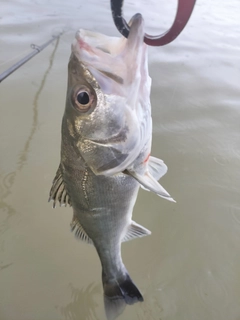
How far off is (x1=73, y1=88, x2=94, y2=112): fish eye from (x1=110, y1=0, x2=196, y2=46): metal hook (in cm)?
24

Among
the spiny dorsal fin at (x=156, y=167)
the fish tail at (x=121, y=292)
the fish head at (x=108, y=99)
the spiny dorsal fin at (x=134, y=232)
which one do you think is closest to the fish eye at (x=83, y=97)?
the fish head at (x=108, y=99)

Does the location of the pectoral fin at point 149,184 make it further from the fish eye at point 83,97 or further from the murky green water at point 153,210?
the murky green water at point 153,210

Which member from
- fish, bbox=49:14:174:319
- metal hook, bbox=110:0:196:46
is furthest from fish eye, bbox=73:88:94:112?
metal hook, bbox=110:0:196:46

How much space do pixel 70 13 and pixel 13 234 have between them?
4.90 metres

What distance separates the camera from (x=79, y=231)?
147 centimetres

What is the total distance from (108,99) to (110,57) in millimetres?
145

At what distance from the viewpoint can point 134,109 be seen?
1.20 meters

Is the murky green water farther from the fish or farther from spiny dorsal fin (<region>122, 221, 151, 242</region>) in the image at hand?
the fish

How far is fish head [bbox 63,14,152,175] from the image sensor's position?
3.64 feet

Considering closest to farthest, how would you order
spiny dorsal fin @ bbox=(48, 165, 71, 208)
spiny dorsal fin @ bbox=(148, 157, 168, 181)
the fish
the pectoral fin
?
the fish, the pectoral fin, spiny dorsal fin @ bbox=(48, 165, 71, 208), spiny dorsal fin @ bbox=(148, 157, 168, 181)

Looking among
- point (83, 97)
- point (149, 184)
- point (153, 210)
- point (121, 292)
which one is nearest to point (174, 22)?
point (83, 97)

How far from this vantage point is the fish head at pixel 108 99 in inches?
43.7

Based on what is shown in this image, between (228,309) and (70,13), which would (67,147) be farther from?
(70,13)

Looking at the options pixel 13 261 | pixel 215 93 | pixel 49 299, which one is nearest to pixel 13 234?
pixel 13 261
